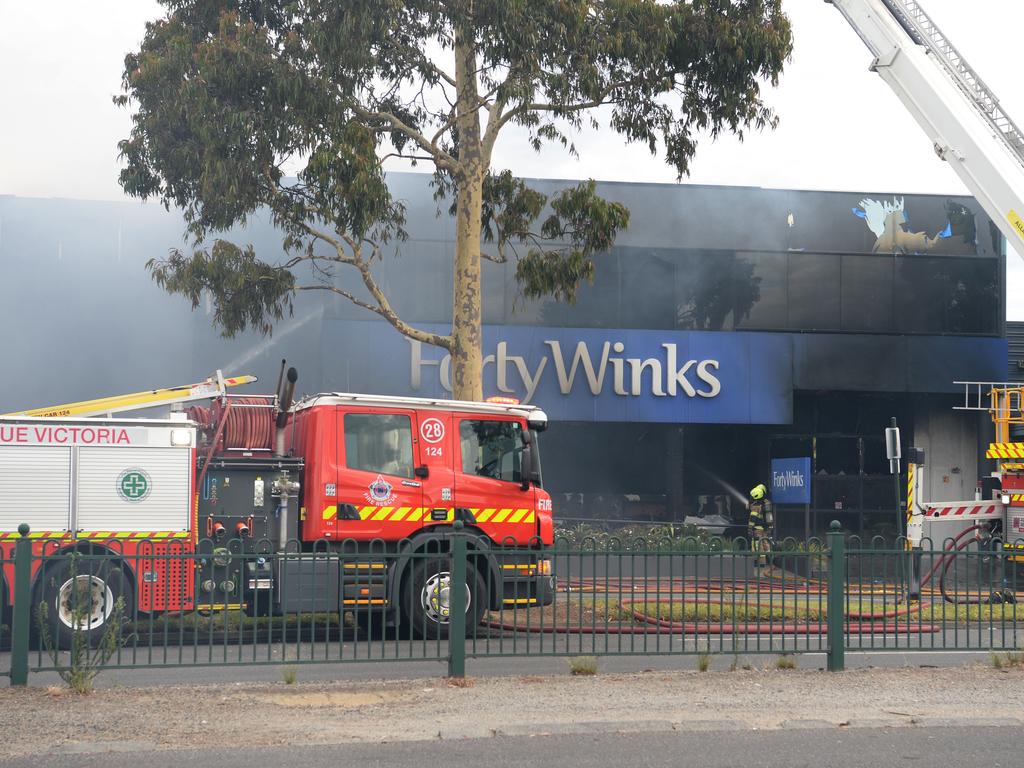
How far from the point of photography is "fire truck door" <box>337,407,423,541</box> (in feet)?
43.9

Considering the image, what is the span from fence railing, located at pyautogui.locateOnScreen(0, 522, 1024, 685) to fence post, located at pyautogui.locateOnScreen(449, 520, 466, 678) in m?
0.01

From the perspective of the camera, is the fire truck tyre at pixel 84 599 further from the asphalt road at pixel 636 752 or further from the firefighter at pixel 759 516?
the firefighter at pixel 759 516

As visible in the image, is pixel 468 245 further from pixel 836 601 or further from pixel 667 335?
pixel 667 335

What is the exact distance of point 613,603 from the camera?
1223 cm

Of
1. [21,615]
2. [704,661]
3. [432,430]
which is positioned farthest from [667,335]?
[21,615]

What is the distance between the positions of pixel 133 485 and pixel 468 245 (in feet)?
20.1

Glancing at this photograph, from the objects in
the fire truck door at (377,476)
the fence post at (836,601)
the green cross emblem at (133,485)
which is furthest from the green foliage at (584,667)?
the green cross emblem at (133,485)

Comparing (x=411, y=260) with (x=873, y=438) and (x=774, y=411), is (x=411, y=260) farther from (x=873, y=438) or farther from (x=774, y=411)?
(x=873, y=438)

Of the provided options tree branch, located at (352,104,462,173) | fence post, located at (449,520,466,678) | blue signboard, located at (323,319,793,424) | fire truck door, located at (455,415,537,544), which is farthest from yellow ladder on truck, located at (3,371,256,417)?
blue signboard, located at (323,319,793,424)

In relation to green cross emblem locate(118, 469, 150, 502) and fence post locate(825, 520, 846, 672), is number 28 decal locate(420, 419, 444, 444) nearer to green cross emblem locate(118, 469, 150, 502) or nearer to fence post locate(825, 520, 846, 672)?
green cross emblem locate(118, 469, 150, 502)

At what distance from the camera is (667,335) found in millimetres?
27625

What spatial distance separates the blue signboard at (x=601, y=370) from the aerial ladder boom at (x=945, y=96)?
283 inches

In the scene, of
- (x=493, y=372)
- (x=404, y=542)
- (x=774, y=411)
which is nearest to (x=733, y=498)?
(x=774, y=411)

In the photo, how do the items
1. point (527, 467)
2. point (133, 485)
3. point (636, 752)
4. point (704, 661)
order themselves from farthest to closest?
point (527, 467) < point (133, 485) < point (704, 661) < point (636, 752)
